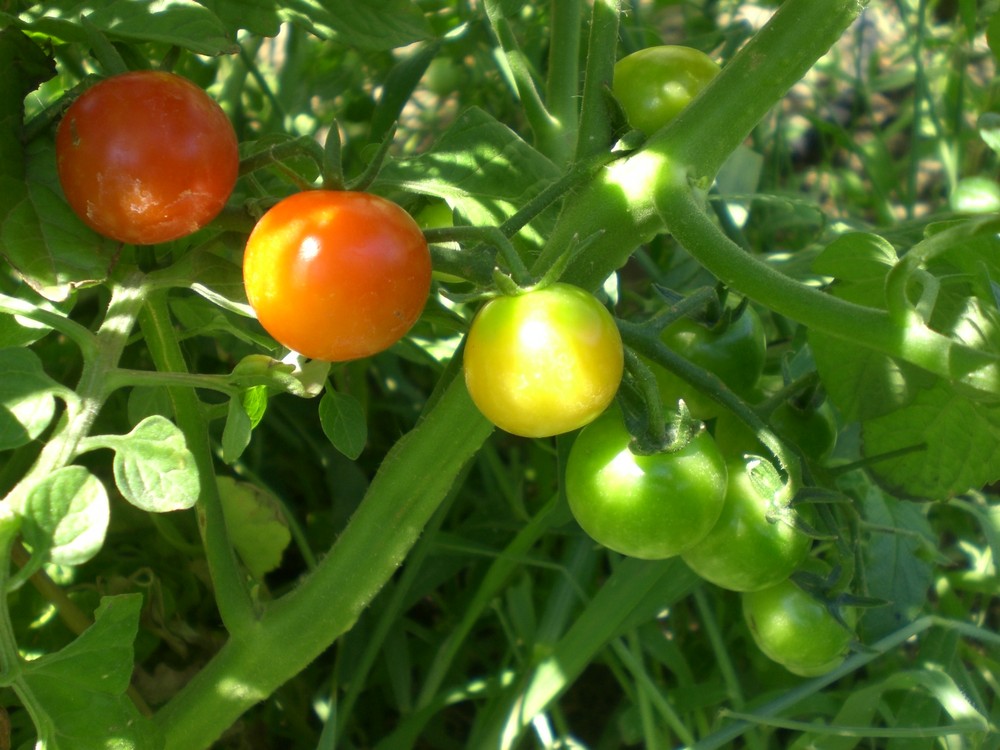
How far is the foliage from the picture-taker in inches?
25.5

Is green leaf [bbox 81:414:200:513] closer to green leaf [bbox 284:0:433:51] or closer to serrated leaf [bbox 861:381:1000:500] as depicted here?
green leaf [bbox 284:0:433:51]

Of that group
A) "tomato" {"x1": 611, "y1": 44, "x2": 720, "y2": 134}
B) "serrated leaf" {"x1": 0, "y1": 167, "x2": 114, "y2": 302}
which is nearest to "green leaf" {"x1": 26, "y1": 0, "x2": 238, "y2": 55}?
"serrated leaf" {"x1": 0, "y1": 167, "x2": 114, "y2": 302}

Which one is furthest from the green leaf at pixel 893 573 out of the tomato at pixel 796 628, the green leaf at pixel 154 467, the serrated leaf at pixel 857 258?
the green leaf at pixel 154 467

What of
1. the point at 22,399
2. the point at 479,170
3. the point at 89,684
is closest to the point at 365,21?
the point at 479,170

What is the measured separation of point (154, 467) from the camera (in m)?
0.59

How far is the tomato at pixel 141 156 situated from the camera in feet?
2.14

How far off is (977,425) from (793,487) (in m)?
0.24

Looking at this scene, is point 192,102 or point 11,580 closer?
point 11,580

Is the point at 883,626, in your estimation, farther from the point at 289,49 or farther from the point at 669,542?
the point at 289,49

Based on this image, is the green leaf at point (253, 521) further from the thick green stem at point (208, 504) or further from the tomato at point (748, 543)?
the tomato at point (748, 543)

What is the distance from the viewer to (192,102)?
68cm

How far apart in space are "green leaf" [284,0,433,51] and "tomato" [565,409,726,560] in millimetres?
355

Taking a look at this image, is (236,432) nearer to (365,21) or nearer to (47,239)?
(47,239)

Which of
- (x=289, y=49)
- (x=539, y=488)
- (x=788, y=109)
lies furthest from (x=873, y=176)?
(x=289, y=49)
